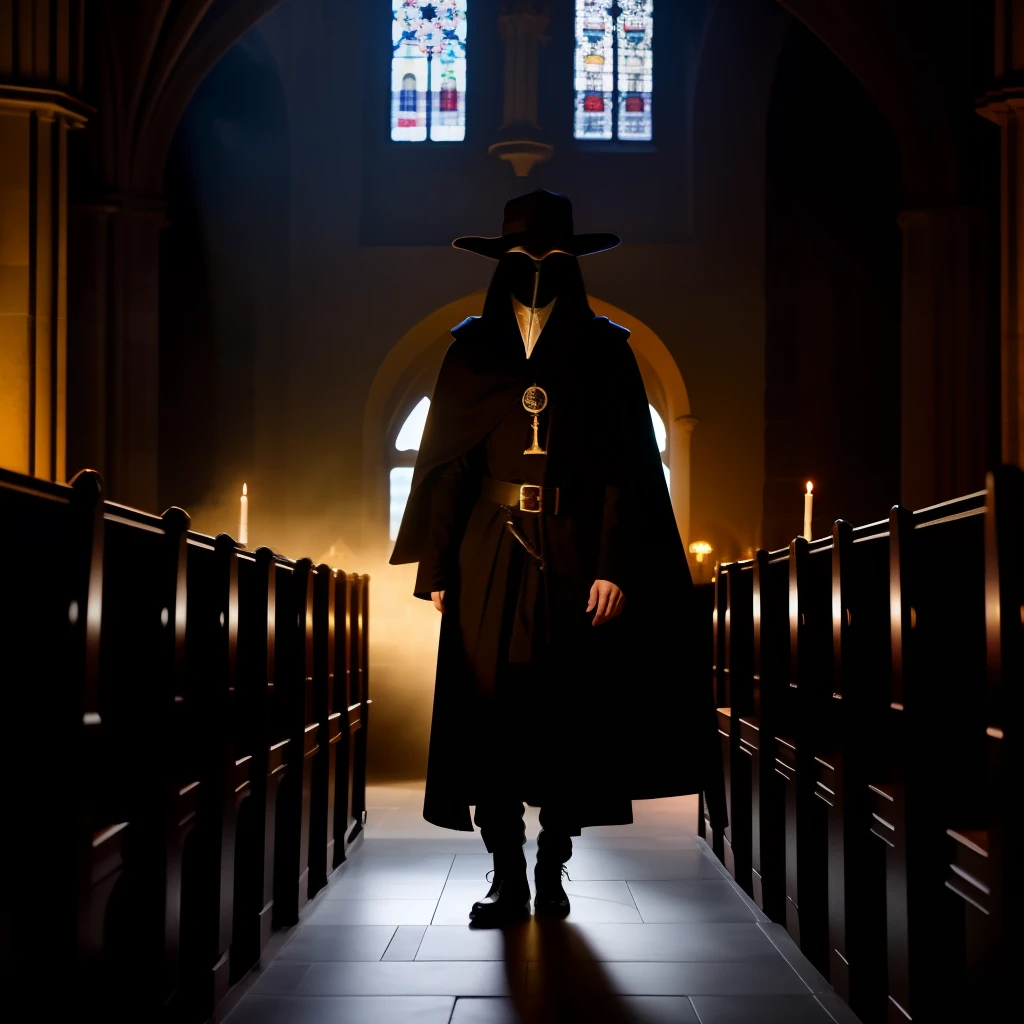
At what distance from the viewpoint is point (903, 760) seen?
2.32m

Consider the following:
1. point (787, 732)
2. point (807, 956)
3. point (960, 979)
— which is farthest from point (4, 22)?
point (960, 979)

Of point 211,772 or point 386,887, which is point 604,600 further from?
point 386,887

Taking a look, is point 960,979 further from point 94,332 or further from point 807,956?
point 94,332

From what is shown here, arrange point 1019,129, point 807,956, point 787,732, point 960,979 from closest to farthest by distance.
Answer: point 960,979 < point 807,956 < point 787,732 < point 1019,129

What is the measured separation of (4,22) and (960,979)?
6.66 m

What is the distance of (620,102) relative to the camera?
1159 centimetres

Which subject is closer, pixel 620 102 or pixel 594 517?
pixel 594 517

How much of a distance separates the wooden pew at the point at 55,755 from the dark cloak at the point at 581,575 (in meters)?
1.65

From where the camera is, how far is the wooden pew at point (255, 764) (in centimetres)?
320

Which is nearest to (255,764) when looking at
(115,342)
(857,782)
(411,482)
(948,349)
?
(857,782)

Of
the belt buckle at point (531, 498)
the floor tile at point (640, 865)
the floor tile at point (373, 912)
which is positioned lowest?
the floor tile at point (640, 865)

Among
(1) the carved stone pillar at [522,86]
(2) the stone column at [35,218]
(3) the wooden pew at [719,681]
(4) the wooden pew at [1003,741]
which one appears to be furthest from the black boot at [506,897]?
(1) the carved stone pillar at [522,86]

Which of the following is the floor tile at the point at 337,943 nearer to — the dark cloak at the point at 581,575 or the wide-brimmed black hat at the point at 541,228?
the dark cloak at the point at 581,575

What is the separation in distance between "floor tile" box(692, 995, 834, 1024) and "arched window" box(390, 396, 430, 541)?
9524 millimetres
